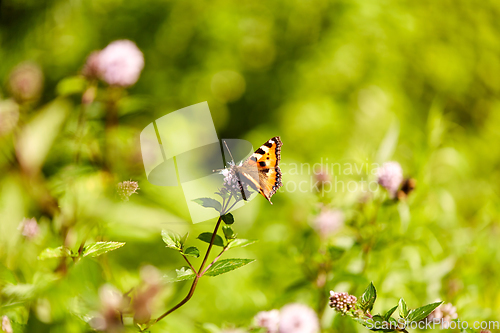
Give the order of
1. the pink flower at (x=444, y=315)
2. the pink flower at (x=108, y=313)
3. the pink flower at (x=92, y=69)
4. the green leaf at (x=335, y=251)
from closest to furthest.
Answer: the pink flower at (x=108, y=313), the pink flower at (x=444, y=315), the green leaf at (x=335, y=251), the pink flower at (x=92, y=69)

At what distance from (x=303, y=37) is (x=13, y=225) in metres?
1.27

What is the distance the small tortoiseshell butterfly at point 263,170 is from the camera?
0.34 metres

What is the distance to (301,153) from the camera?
4.22ft

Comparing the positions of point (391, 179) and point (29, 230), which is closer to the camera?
point (29, 230)

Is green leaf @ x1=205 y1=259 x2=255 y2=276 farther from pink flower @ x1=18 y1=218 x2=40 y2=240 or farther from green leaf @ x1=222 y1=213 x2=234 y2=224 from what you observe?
pink flower @ x1=18 y1=218 x2=40 y2=240

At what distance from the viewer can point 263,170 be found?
383 millimetres

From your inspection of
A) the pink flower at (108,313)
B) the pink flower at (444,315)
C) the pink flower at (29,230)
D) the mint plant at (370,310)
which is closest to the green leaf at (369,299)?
the mint plant at (370,310)

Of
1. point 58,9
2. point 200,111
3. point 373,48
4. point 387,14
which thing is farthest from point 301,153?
point 58,9

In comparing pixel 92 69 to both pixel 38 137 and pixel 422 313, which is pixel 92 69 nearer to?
pixel 38 137

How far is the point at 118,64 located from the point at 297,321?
575mm

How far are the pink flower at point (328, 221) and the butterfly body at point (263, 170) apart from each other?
20cm

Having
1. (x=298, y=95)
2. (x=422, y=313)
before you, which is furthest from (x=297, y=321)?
(x=298, y=95)

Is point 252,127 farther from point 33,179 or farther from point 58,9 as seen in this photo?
point 33,179

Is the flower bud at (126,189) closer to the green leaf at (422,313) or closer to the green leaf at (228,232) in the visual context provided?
the green leaf at (228,232)
